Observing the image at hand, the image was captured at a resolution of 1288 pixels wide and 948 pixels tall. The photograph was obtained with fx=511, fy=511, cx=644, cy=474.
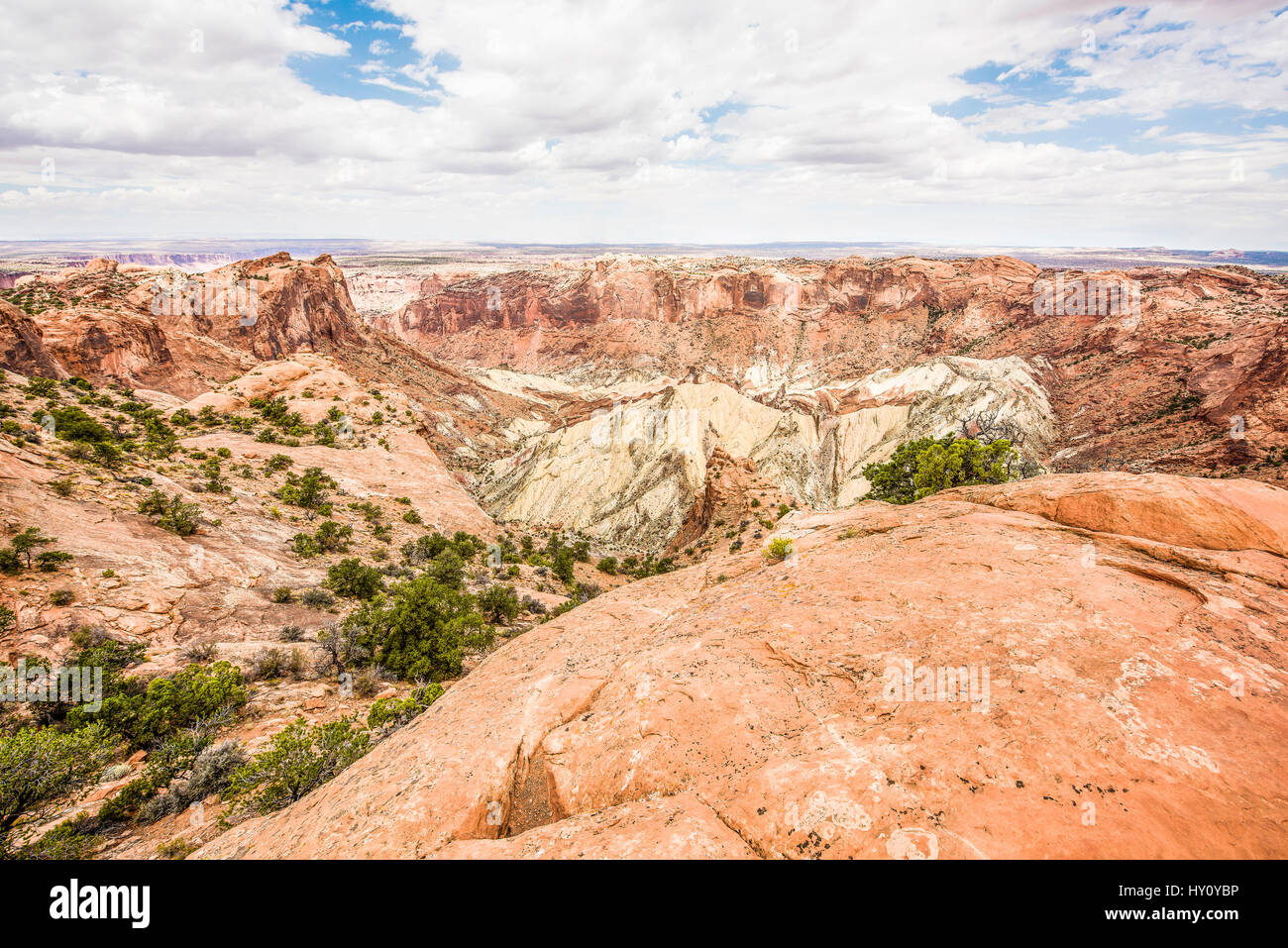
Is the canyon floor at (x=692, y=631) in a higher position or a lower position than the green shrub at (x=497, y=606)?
higher

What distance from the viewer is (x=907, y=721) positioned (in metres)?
6.31

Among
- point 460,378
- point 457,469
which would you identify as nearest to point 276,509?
point 457,469

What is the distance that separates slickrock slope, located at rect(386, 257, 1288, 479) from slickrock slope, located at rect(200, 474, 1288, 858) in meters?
48.0

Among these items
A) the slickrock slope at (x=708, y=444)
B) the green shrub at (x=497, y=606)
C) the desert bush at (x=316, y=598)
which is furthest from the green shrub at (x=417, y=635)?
the slickrock slope at (x=708, y=444)

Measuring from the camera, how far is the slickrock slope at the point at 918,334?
50562 mm

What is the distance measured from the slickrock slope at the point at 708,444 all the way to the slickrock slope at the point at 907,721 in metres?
42.0

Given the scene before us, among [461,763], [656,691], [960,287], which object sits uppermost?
[960,287]

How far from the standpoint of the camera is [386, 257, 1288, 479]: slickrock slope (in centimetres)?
5056

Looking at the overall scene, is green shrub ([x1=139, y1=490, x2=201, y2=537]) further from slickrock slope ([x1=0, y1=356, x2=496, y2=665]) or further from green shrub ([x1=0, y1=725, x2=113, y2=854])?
green shrub ([x1=0, y1=725, x2=113, y2=854])

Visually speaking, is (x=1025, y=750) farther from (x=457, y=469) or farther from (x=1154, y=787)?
(x=457, y=469)

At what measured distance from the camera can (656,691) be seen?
302 inches

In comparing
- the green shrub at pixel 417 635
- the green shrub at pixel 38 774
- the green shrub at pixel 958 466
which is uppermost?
the green shrub at pixel 958 466

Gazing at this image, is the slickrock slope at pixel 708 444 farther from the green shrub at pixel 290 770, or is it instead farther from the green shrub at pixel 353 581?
the green shrub at pixel 290 770
